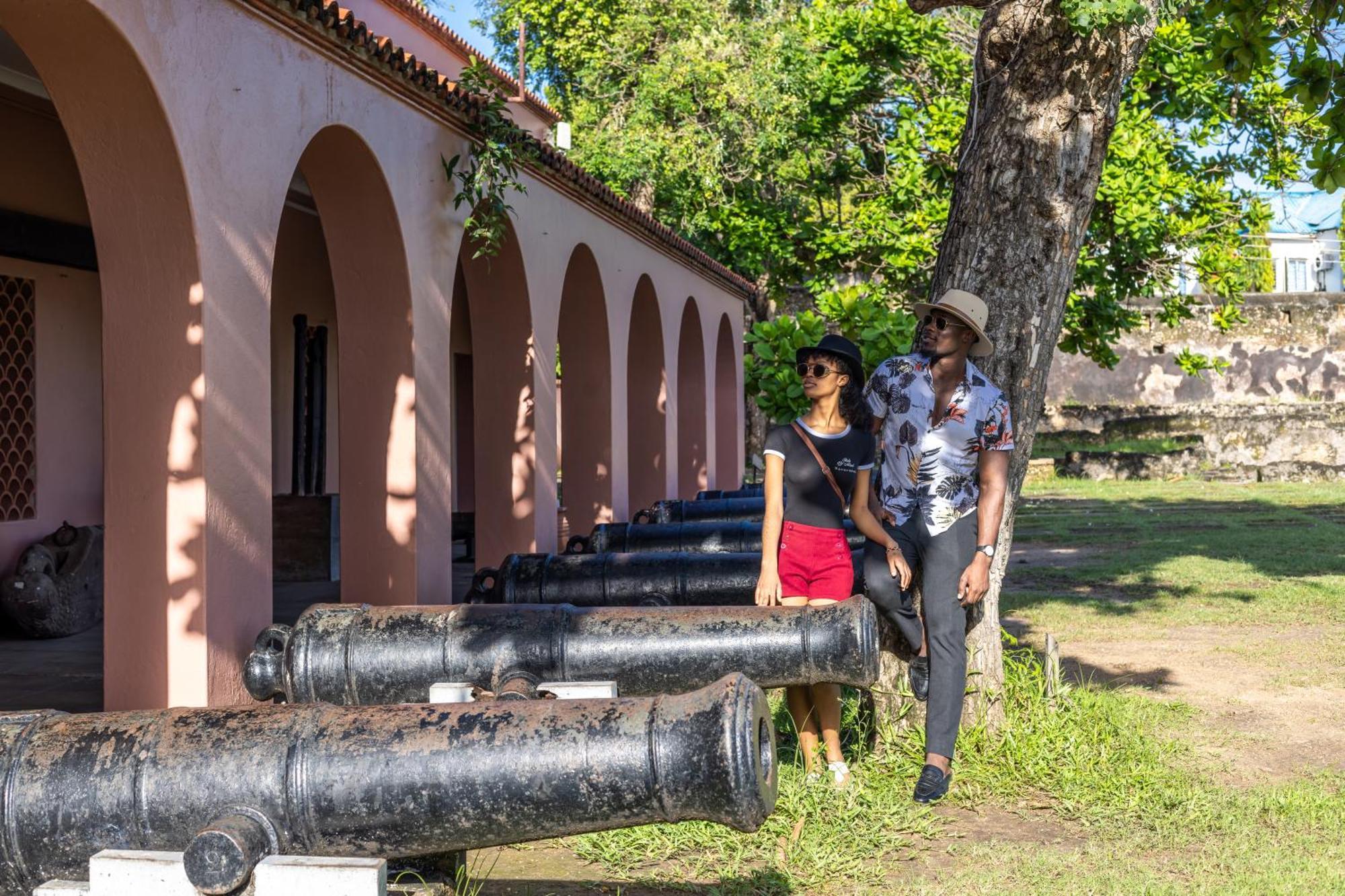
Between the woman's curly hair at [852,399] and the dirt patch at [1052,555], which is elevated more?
the woman's curly hair at [852,399]

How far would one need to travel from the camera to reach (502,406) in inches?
364

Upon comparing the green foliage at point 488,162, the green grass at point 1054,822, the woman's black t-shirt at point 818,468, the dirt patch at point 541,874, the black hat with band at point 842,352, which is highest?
the green foliage at point 488,162

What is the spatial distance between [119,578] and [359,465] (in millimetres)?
2030

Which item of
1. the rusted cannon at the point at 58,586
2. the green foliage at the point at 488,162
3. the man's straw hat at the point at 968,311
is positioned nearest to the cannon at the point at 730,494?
the green foliage at the point at 488,162

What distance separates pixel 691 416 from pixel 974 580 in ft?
38.4

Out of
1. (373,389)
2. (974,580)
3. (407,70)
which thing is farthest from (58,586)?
(974,580)

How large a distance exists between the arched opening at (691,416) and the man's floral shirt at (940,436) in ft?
36.8

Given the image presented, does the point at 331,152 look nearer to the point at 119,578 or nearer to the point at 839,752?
the point at 119,578

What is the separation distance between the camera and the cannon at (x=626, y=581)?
639 centimetres

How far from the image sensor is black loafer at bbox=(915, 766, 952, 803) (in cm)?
502

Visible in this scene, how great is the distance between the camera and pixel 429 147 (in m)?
7.41

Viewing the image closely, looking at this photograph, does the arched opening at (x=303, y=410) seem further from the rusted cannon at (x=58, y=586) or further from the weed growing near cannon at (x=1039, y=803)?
the weed growing near cannon at (x=1039, y=803)

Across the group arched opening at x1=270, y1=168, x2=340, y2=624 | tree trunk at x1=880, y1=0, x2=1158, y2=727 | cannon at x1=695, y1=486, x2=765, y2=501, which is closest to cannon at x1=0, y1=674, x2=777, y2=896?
tree trunk at x1=880, y1=0, x2=1158, y2=727

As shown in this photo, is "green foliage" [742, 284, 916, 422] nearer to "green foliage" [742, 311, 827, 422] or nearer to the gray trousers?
"green foliage" [742, 311, 827, 422]
